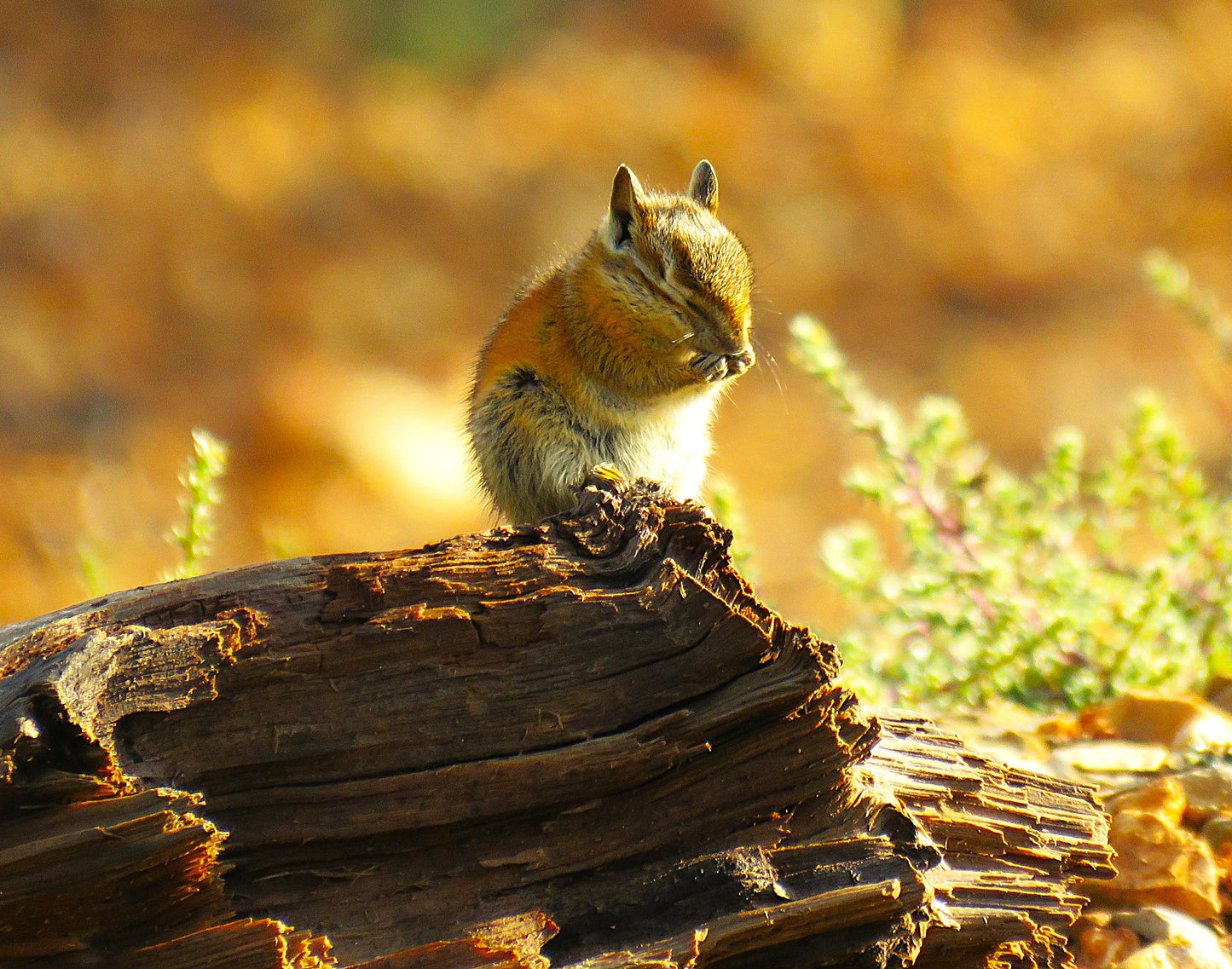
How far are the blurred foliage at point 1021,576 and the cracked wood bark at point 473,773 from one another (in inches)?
75.2

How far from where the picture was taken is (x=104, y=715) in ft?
8.45

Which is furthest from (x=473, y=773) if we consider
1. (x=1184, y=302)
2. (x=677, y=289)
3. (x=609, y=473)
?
(x=1184, y=302)

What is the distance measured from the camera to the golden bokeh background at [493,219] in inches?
432

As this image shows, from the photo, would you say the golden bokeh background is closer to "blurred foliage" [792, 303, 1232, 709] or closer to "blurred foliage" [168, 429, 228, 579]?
"blurred foliage" [792, 303, 1232, 709]

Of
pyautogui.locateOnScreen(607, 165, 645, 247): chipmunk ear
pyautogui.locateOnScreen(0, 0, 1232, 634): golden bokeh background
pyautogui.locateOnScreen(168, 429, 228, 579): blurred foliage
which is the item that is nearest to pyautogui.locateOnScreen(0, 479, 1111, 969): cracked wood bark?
pyautogui.locateOnScreen(168, 429, 228, 579): blurred foliage

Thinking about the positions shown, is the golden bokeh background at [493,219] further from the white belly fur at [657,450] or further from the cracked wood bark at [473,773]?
the cracked wood bark at [473,773]

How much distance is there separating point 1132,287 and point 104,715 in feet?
42.4

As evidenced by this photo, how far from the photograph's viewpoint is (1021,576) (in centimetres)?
533

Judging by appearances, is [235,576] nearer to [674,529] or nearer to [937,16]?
[674,529]

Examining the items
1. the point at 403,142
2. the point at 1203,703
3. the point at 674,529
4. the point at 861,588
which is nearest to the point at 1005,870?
the point at 674,529

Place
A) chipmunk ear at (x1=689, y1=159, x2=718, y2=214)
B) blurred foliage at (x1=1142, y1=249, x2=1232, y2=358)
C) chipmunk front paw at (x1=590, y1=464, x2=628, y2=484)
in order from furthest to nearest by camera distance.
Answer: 1. blurred foliage at (x1=1142, y1=249, x2=1232, y2=358)
2. chipmunk ear at (x1=689, y1=159, x2=718, y2=214)
3. chipmunk front paw at (x1=590, y1=464, x2=628, y2=484)

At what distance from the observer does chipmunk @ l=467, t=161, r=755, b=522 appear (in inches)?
169

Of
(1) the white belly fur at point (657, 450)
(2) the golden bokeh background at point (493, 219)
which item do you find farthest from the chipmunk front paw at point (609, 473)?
(2) the golden bokeh background at point (493, 219)

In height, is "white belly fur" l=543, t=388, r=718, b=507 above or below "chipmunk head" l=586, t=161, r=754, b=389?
below
